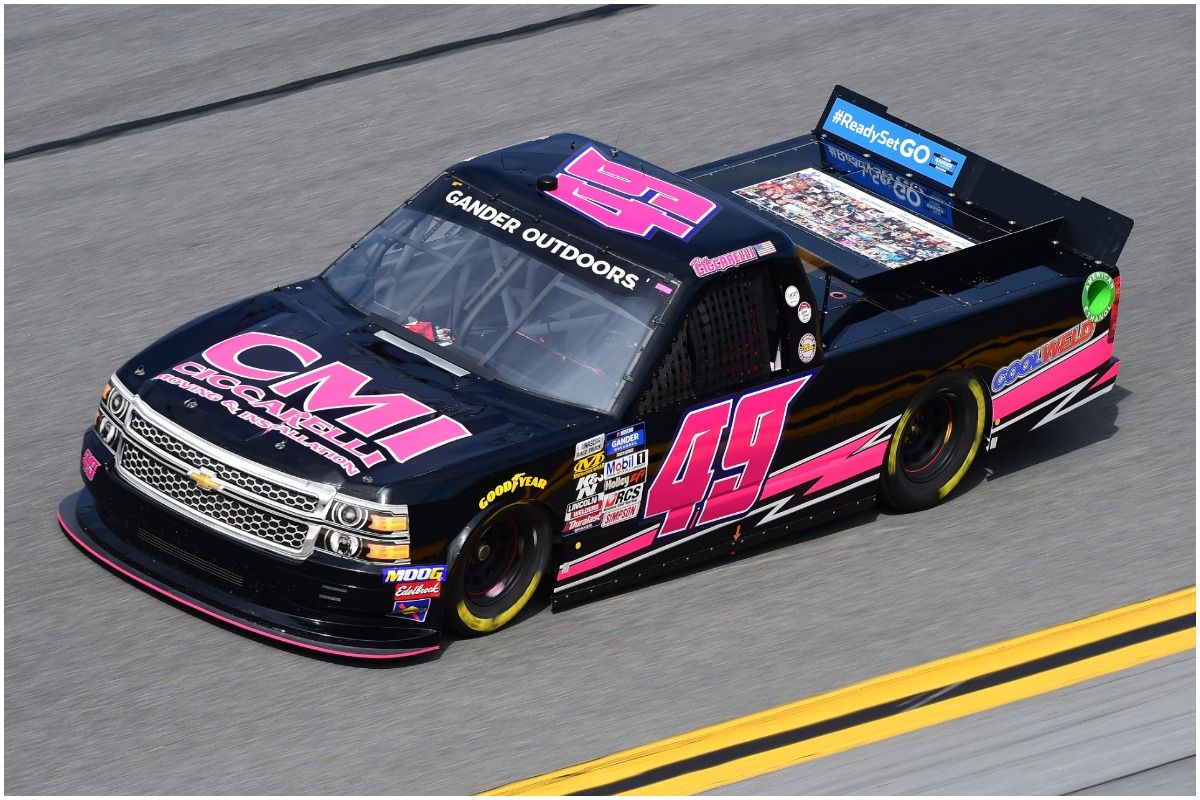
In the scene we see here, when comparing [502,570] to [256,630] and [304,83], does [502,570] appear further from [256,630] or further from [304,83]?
[304,83]

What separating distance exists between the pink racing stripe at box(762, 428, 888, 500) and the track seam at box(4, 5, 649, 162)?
19.9 ft

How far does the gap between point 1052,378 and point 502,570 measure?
3312 millimetres

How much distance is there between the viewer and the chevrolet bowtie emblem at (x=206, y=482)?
309 inches

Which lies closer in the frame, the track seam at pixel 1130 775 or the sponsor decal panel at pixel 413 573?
the track seam at pixel 1130 775

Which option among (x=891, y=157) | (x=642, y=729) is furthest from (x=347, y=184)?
(x=642, y=729)

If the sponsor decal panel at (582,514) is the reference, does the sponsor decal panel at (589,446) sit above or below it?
above

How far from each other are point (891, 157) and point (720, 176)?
0.98 metres

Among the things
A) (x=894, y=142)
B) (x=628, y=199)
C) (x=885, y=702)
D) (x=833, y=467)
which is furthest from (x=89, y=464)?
(x=894, y=142)

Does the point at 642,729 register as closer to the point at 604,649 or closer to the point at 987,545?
the point at 604,649

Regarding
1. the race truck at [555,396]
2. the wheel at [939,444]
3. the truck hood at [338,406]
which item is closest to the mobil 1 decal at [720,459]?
the race truck at [555,396]

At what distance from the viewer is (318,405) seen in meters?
8.11

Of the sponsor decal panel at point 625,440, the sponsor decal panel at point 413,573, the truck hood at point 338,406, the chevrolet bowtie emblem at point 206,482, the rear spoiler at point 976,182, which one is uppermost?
the rear spoiler at point 976,182

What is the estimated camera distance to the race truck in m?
7.81

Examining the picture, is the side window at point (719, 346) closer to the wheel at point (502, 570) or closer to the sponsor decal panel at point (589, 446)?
the sponsor decal panel at point (589, 446)
